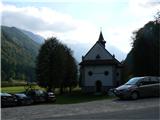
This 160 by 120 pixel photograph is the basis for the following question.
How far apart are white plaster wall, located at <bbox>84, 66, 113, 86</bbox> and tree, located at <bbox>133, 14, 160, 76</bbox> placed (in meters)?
28.2

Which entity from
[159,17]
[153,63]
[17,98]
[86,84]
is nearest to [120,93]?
[17,98]

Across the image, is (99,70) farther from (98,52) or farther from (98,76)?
(98,52)

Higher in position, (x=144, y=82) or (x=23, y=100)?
(x=144, y=82)

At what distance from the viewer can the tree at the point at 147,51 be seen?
53062mm

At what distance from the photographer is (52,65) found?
80.0 m

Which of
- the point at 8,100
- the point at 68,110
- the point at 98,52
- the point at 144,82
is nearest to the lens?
the point at 68,110

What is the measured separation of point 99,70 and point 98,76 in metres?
1.34

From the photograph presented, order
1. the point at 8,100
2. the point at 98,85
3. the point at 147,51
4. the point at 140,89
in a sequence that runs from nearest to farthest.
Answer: the point at 140,89, the point at 8,100, the point at 147,51, the point at 98,85

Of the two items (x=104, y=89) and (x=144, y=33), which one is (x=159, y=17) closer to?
(x=144, y=33)

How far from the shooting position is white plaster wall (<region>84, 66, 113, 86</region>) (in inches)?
3351

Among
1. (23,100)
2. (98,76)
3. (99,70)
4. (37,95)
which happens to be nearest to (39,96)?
(37,95)

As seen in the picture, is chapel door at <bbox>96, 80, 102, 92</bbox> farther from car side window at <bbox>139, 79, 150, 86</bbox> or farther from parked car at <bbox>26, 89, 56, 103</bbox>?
car side window at <bbox>139, 79, 150, 86</bbox>

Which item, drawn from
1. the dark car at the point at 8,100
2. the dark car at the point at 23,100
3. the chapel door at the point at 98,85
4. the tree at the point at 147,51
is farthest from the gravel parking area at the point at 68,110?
the chapel door at the point at 98,85

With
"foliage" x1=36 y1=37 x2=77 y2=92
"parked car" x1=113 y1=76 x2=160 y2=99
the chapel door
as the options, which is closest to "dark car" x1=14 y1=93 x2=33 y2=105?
"parked car" x1=113 y1=76 x2=160 y2=99
